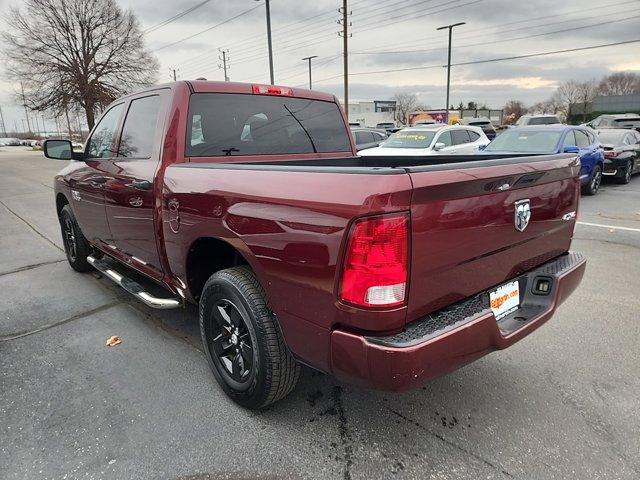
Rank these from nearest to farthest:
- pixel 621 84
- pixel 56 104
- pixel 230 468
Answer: pixel 230 468, pixel 56 104, pixel 621 84

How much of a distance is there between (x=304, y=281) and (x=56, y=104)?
39777 mm

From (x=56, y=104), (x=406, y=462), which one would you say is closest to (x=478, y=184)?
(x=406, y=462)

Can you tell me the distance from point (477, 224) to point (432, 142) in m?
10.9

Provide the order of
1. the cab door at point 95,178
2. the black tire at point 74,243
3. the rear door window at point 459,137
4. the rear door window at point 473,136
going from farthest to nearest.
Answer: the rear door window at point 473,136 < the rear door window at point 459,137 < the black tire at point 74,243 < the cab door at point 95,178

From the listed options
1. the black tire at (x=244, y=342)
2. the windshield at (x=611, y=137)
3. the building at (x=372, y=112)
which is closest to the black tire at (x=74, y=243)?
the black tire at (x=244, y=342)

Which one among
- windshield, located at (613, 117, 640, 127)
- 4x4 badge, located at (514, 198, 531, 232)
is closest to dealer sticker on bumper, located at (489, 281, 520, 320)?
4x4 badge, located at (514, 198, 531, 232)

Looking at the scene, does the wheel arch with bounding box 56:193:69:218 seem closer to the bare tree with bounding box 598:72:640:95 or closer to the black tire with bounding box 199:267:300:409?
the black tire with bounding box 199:267:300:409

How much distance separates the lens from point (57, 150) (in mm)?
4781

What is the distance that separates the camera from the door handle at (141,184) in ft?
10.3

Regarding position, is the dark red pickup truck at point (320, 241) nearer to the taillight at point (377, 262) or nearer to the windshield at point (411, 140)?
the taillight at point (377, 262)

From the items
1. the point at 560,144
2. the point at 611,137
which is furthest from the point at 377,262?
the point at 611,137

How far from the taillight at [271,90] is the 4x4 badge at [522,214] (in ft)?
7.14

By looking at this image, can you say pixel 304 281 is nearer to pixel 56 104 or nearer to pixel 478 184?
pixel 478 184

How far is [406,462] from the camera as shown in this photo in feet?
7.52
